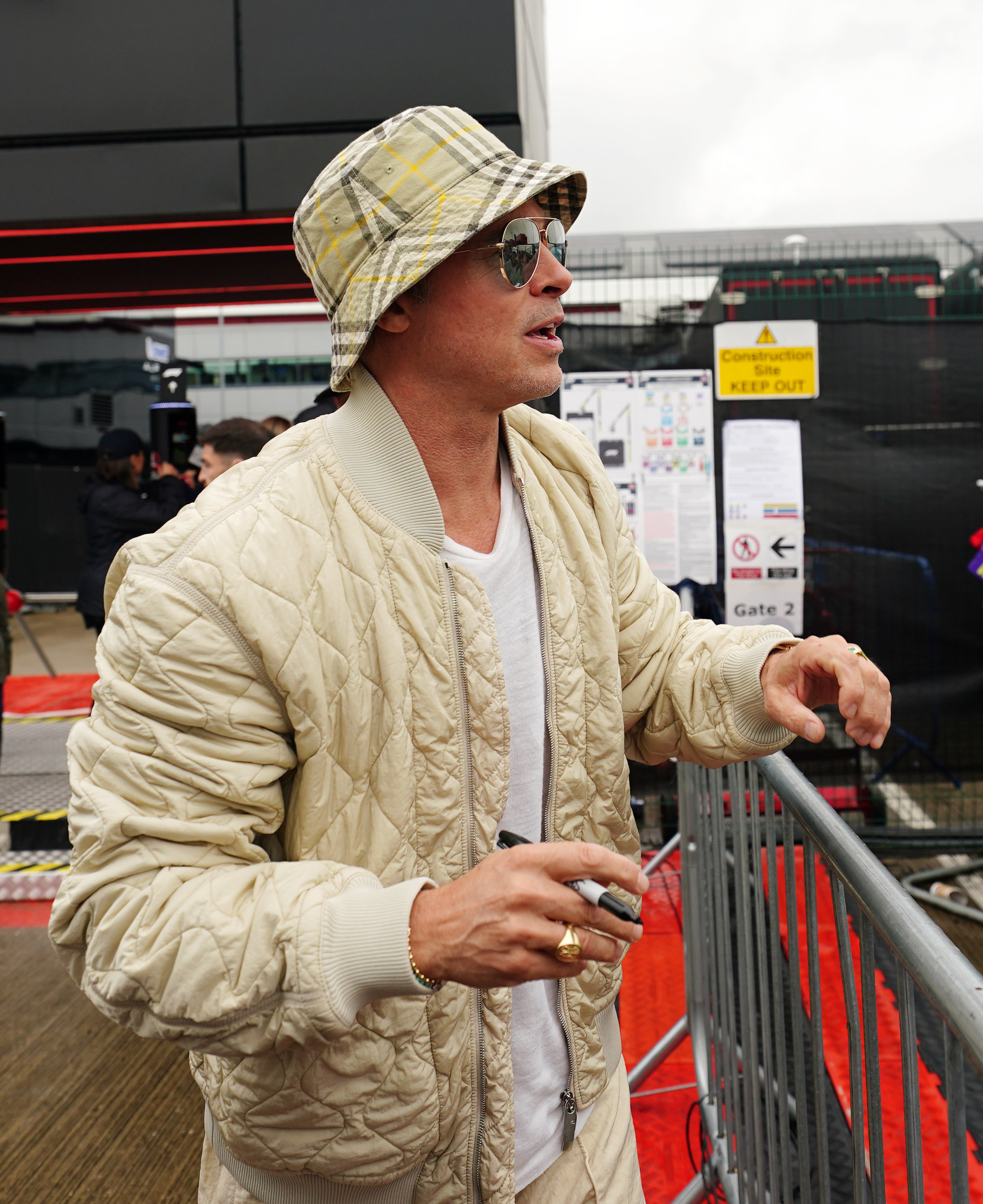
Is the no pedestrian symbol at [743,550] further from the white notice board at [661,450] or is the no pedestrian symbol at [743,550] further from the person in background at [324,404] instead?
the person in background at [324,404]

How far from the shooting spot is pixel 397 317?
5.08 feet

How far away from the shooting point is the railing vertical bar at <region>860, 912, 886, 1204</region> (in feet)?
4.52

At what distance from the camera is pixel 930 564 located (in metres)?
5.33

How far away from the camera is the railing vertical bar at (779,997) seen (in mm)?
1859

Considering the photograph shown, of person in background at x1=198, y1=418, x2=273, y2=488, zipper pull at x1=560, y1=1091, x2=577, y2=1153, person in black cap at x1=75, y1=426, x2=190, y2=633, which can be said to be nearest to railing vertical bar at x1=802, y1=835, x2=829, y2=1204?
zipper pull at x1=560, y1=1091, x2=577, y2=1153

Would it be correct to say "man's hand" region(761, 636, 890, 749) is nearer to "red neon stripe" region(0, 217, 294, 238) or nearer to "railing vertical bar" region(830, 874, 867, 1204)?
"railing vertical bar" region(830, 874, 867, 1204)

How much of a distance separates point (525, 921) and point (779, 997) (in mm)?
1073

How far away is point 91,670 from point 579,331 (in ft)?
27.2

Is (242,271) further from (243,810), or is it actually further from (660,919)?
(243,810)

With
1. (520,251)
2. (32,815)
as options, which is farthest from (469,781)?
(32,815)

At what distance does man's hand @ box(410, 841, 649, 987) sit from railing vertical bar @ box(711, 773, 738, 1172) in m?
1.43

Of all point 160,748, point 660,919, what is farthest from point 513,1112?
point 660,919

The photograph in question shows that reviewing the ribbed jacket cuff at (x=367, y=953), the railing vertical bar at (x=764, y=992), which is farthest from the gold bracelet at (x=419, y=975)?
the railing vertical bar at (x=764, y=992)

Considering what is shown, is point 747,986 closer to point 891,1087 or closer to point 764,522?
point 891,1087
